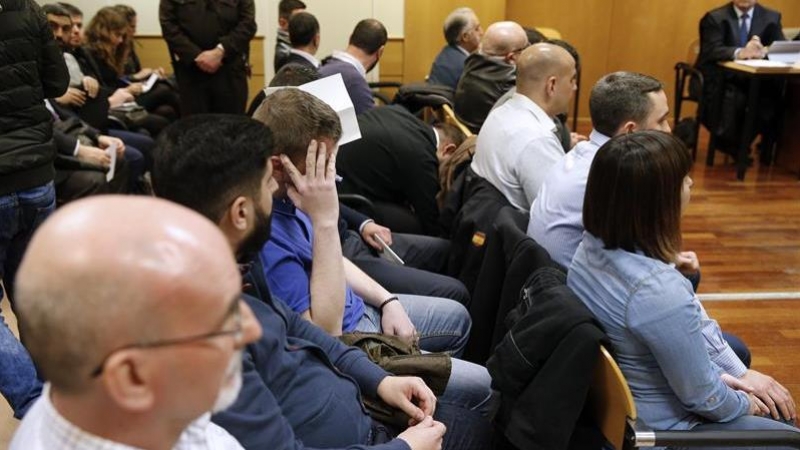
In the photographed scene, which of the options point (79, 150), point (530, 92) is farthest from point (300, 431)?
point (79, 150)

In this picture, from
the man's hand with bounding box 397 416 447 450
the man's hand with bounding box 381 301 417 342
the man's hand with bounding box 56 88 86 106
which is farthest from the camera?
the man's hand with bounding box 56 88 86 106

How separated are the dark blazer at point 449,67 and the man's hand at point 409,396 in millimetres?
3795

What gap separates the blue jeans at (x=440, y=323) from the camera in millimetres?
2252

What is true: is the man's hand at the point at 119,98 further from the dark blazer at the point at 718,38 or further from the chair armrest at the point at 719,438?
the dark blazer at the point at 718,38

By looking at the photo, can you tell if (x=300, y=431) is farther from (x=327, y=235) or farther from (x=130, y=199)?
(x=130, y=199)

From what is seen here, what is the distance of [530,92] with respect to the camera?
2.99 metres

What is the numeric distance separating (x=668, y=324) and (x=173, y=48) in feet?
14.6

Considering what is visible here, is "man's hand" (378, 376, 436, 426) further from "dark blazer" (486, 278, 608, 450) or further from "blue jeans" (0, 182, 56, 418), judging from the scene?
"blue jeans" (0, 182, 56, 418)

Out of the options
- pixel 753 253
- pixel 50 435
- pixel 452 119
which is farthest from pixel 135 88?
pixel 50 435

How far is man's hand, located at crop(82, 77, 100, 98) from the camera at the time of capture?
4324 millimetres

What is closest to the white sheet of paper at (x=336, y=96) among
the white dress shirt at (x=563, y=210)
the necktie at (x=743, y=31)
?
the white dress shirt at (x=563, y=210)

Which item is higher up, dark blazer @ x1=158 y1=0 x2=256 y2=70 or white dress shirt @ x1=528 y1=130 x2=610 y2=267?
dark blazer @ x1=158 y1=0 x2=256 y2=70

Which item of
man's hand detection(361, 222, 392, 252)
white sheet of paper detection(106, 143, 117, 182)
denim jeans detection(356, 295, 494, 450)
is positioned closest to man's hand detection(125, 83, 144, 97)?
white sheet of paper detection(106, 143, 117, 182)

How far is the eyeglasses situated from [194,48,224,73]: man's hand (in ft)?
15.0
